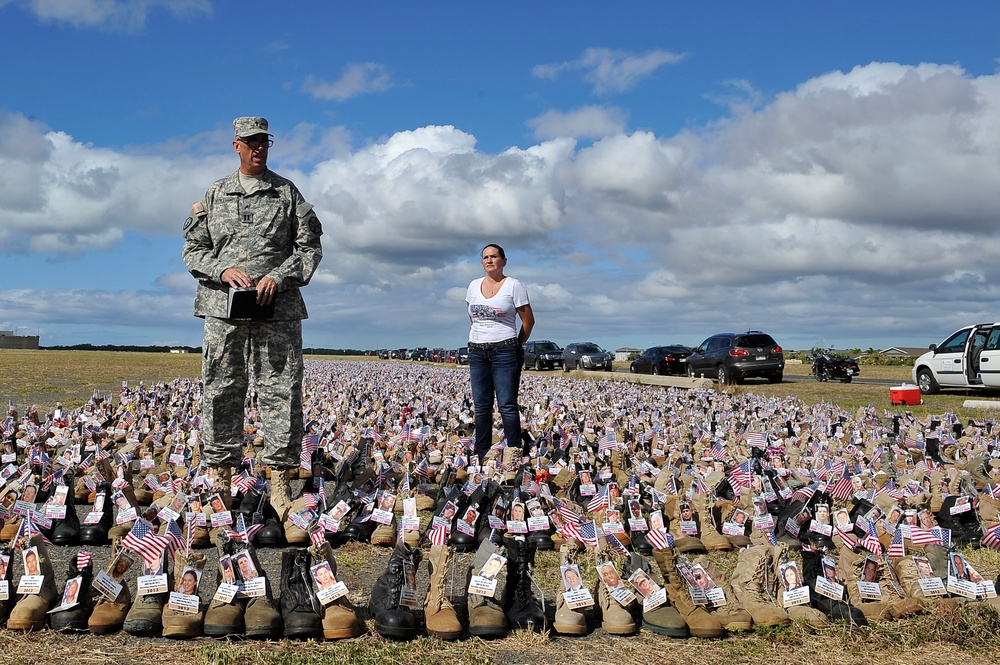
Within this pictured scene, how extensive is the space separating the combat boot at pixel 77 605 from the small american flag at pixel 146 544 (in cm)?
20

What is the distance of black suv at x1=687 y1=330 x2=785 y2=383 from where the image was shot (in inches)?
984

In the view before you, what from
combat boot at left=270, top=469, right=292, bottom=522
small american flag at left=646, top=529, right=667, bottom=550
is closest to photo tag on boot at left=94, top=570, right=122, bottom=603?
combat boot at left=270, top=469, right=292, bottom=522

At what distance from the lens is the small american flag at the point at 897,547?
13.3ft

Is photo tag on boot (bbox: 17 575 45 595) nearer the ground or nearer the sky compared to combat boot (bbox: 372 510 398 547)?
nearer the sky

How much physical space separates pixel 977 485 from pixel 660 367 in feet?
87.5

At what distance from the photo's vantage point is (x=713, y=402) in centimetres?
1383

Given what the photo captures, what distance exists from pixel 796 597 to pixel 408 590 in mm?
1638

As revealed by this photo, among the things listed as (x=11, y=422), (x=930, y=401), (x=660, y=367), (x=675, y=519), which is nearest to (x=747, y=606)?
(x=675, y=519)

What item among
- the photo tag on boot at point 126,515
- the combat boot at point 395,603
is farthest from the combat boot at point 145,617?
the photo tag on boot at point 126,515

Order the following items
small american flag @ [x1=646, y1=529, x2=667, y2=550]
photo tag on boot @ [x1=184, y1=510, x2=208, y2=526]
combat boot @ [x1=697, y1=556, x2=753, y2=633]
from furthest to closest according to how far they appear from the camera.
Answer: small american flag @ [x1=646, y1=529, x2=667, y2=550]
photo tag on boot @ [x1=184, y1=510, x2=208, y2=526]
combat boot @ [x1=697, y1=556, x2=753, y2=633]

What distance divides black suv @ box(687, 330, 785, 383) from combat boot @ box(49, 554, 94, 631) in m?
22.2

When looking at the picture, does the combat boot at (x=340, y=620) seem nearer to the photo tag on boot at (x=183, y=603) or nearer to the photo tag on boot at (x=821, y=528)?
the photo tag on boot at (x=183, y=603)

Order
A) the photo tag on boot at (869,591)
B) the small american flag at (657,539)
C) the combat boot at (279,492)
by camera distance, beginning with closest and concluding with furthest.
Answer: the photo tag on boot at (869,591), the small american flag at (657,539), the combat boot at (279,492)

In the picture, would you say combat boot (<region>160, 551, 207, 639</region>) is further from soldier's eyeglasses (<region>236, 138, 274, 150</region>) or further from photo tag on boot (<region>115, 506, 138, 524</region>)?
soldier's eyeglasses (<region>236, 138, 274, 150</region>)
